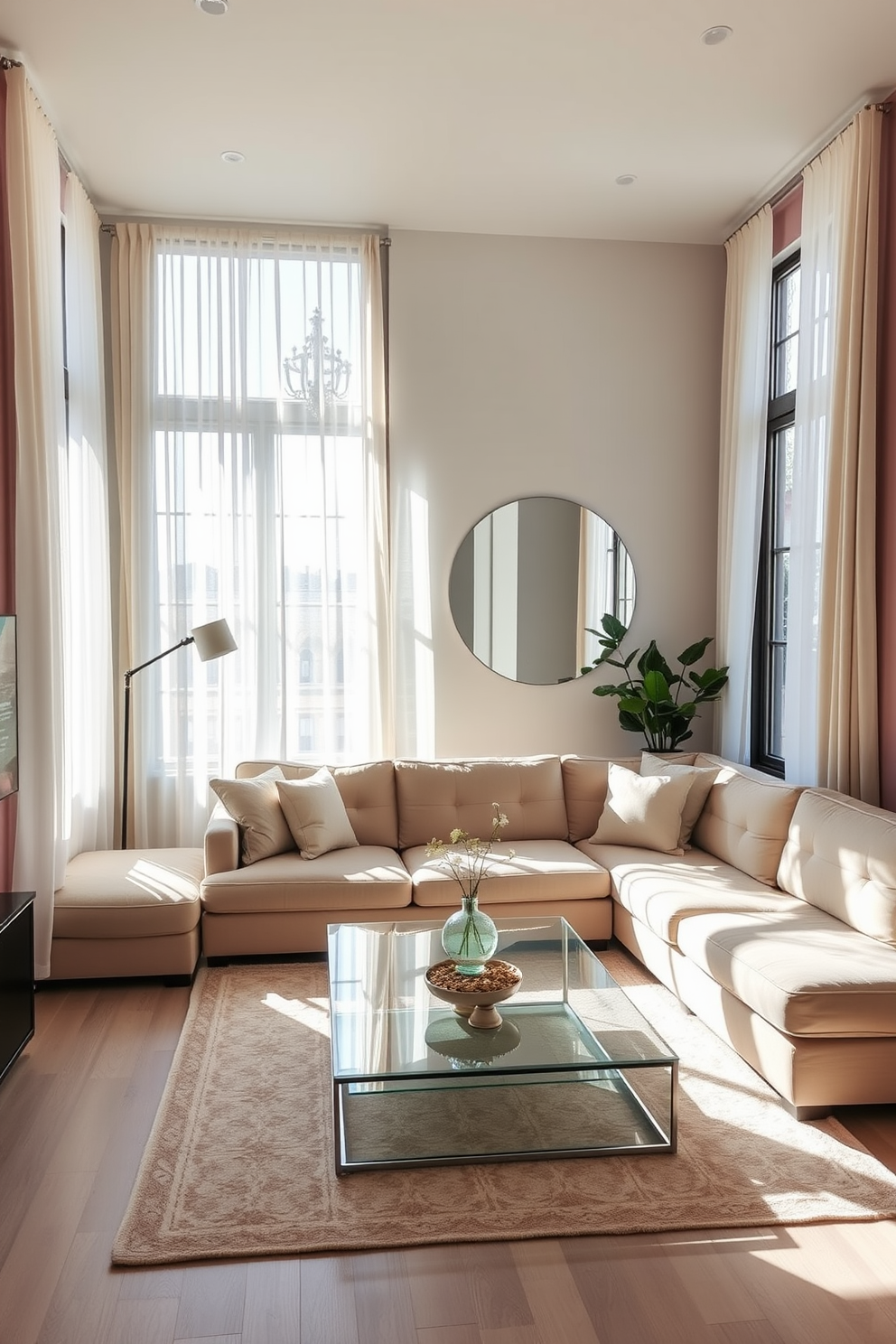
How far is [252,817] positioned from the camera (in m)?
4.39

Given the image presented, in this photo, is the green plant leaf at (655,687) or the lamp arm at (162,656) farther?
the green plant leaf at (655,687)

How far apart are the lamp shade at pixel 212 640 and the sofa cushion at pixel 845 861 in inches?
101

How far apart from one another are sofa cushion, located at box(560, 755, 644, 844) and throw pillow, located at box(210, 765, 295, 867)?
4.67 ft

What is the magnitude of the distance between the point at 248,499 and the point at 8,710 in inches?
77.0

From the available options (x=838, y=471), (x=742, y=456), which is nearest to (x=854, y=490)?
(x=838, y=471)

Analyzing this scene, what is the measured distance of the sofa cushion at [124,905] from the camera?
12.9 feet

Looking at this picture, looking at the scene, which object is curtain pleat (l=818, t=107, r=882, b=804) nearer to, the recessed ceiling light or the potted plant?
the recessed ceiling light

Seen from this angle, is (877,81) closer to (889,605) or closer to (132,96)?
(889,605)

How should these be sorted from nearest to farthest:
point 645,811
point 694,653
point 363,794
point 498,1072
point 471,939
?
point 498,1072
point 471,939
point 645,811
point 363,794
point 694,653

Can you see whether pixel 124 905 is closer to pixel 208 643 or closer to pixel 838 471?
pixel 208 643

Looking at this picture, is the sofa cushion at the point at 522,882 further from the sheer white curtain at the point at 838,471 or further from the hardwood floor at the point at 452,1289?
the hardwood floor at the point at 452,1289

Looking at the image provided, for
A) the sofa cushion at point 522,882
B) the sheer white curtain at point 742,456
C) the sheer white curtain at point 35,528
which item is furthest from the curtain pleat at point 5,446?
the sheer white curtain at point 742,456

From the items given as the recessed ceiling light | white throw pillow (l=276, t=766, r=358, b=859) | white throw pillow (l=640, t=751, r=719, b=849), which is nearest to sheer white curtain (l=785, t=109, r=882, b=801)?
white throw pillow (l=640, t=751, r=719, b=849)

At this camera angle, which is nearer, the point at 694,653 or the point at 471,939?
the point at 471,939
